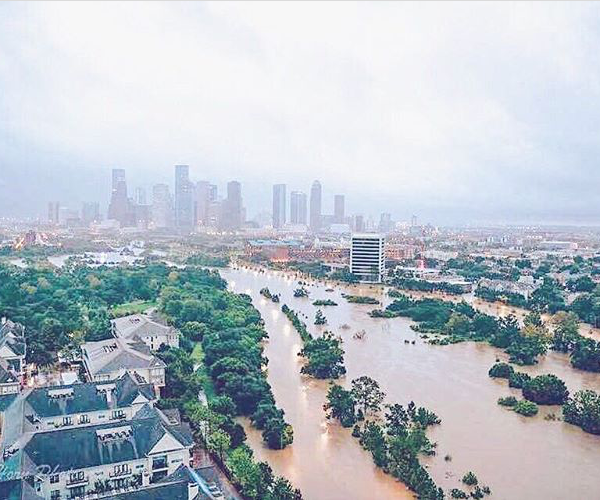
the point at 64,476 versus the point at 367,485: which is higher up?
the point at 64,476

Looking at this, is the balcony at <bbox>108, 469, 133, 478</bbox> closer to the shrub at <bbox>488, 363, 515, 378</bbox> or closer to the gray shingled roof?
the gray shingled roof

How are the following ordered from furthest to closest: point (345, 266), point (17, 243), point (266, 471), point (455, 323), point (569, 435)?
point (17, 243) < point (345, 266) < point (455, 323) < point (569, 435) < point (266, 471)

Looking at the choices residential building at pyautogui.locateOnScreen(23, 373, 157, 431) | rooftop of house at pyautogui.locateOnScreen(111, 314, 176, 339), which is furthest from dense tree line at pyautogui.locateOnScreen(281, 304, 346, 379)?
residential building at pyautogui.locateOnScreen(23, 373, 157, 431)

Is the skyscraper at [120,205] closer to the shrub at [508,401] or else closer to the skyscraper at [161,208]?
the skyscraper at [161,208]

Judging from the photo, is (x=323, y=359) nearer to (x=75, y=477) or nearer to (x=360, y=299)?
(x=75, y=477)

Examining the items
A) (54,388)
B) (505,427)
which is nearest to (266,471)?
(54,388)

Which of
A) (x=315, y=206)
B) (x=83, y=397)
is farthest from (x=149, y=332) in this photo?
(x=315, y=206)

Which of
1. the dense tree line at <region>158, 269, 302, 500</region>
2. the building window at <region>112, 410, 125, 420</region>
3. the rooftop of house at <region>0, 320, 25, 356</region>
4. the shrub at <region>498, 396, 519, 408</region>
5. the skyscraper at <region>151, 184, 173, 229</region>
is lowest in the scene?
the shrub at <region>498, 396, 519, 408</region>

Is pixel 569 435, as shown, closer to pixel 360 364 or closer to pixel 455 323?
pixel 360 364
